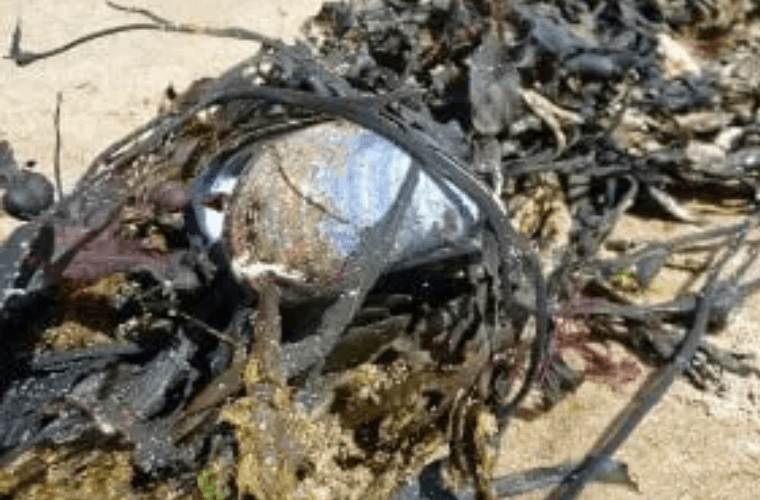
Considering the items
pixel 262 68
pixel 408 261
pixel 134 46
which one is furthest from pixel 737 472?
pixel 134 46

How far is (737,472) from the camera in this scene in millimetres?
1922

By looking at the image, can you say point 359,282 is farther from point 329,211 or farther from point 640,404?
point 640,404

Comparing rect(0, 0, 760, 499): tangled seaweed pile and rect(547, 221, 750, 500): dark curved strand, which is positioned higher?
rect(0, 0, 760, 499): tangled seaweed pile

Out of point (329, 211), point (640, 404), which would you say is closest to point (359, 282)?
point (329, 211)

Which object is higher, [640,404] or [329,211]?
[329,211]

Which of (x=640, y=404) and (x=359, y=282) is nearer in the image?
(x=359, y=282)

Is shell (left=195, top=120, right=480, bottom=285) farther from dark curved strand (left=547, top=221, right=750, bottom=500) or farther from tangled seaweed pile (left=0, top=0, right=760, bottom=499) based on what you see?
dark curved strand (left=547, top=221, right=750, bottom=500)

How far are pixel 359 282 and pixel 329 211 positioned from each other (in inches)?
5.3

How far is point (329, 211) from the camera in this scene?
1.97 metres

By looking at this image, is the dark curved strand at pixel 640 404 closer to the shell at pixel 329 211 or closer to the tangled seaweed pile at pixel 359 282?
the tangled seaweed pile at pixel 359 282

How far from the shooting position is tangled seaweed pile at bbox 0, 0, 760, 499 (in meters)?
1.89

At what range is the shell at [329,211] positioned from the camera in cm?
197

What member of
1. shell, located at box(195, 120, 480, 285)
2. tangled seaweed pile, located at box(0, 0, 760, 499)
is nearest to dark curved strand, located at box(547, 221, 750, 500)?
tangled seaweed pile, located at box(0, 0, 760, 499)

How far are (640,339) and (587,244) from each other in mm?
246
